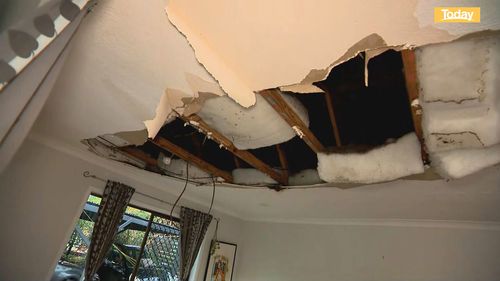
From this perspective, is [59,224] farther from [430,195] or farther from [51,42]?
[430,195]

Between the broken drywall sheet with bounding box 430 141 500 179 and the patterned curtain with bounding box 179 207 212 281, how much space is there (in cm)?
335

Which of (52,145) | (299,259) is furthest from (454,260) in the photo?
(52,145)

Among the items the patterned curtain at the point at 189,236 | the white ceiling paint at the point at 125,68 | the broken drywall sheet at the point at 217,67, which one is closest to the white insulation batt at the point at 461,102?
the broken drywall sheet at the point at 217,67

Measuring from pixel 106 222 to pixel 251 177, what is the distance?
1776 mm

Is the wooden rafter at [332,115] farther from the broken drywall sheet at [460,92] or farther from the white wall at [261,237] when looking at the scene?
the white wall at [261,237]

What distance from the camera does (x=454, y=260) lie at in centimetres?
335

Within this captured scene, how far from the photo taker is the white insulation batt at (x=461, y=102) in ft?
3.70

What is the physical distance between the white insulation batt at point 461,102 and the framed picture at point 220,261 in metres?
3.72

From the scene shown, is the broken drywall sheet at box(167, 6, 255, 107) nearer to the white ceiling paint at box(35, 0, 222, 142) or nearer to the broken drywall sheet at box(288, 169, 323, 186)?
the white ceiling paint at box(35, 0, 222, 142)

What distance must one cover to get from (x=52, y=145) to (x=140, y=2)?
2611 millimetres

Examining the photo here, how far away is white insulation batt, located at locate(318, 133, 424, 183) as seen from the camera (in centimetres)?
192

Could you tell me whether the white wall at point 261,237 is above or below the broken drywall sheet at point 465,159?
below

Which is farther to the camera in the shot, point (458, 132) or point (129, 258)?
point (129, 258)

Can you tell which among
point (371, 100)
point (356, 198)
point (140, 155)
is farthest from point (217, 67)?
point (356, 198)
